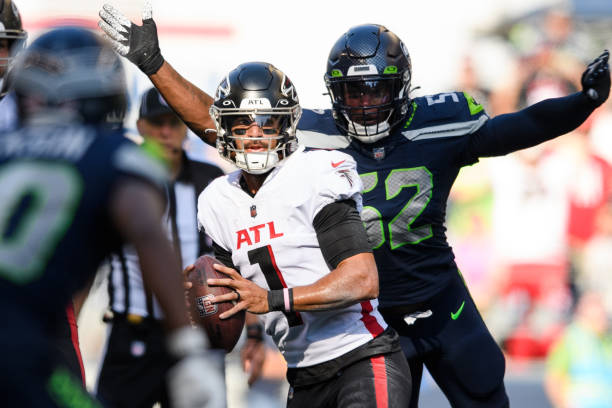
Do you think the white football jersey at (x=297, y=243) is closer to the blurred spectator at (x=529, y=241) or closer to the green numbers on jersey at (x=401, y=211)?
the green numbers on jersey at (x=401, y=211)

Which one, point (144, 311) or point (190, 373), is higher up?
point (190, 373)

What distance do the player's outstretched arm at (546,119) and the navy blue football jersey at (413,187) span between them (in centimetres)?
6

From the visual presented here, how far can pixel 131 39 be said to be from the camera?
4062mm

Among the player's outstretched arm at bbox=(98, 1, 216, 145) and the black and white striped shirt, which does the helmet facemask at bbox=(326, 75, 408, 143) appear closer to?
the player's outstretched arm at bbox=(98, 1, 216, 145)

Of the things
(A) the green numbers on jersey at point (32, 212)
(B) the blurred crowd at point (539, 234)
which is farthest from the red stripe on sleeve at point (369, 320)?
(B) the blurred crowd at point (539, 234)

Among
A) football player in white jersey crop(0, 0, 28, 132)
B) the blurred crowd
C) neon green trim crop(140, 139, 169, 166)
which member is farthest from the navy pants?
the blurred crowd

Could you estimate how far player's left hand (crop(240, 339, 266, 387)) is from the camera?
4246 millimetres

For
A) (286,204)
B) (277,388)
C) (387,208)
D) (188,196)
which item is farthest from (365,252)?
(277,388)

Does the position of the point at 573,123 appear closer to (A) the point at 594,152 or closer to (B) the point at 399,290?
(B) the point at 399,290

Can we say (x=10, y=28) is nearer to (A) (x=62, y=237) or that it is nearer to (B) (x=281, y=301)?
(B) (x=281, y=301)

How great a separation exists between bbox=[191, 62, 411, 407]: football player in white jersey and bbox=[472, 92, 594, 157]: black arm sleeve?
85 cm

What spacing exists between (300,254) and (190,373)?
105 cm

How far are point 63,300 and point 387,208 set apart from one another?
184 cm

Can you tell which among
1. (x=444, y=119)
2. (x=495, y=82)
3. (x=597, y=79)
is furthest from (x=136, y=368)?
(x=495, y=82)
